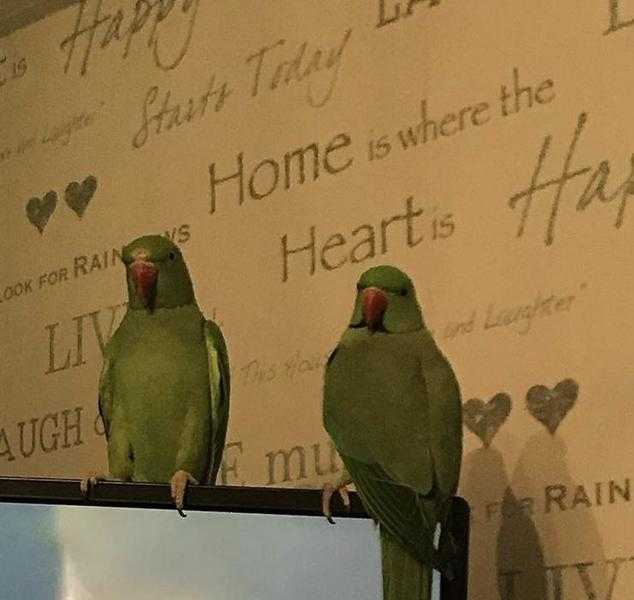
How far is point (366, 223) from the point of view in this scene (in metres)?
1.19

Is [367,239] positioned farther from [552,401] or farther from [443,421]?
[443,421]

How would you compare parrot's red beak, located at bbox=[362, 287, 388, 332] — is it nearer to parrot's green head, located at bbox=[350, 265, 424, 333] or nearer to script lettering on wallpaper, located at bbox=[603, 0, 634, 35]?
parrot's green head, located at bbox=[350, 265, 424, 333]

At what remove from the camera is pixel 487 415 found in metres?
1.08

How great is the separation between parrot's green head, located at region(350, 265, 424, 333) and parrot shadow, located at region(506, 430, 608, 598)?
216 mm

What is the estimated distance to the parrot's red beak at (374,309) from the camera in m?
0.89

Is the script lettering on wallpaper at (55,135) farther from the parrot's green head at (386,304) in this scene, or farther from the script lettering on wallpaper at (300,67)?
the parrot's green head at (386,304)

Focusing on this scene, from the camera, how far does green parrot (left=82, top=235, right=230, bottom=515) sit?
0.93 m

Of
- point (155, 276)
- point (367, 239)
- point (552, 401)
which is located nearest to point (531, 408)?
point (552, 401)

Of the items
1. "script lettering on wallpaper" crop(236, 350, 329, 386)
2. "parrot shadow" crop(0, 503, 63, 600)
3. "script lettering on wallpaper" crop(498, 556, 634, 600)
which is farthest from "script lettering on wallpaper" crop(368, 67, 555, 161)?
"parrot shadow" crop(0, 503, 63, 600)

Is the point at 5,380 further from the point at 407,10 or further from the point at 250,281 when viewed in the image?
the point at 407,10

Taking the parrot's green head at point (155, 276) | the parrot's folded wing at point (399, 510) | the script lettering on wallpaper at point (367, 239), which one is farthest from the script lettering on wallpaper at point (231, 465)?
the parrot's folded wing at point (399, 510)

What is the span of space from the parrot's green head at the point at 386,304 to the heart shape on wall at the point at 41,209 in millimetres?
683

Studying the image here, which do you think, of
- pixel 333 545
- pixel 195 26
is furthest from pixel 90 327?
pixel 333 545

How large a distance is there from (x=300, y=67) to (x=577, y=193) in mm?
367
